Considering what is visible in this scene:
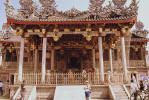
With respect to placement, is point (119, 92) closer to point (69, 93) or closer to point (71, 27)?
point (69, 93)

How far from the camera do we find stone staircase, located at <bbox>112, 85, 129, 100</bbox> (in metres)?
16.3

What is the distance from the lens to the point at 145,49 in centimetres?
3462

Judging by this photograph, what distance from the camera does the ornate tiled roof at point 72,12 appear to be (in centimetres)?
1983

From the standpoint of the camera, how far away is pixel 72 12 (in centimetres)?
2094

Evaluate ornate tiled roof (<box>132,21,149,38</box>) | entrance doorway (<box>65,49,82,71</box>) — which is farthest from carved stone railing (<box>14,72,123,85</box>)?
ornate tiled roof (<box>132,21,149,38</box>)

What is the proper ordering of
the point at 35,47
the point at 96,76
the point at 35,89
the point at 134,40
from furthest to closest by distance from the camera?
the point at 134,40
the point at 35,47
the point at 96,76
the point at 35,89

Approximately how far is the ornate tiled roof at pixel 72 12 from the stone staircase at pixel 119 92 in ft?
15.6

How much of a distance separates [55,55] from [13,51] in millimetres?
10997

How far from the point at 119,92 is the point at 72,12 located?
7.02 m

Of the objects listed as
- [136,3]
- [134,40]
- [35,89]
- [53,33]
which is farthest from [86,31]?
[134,40]

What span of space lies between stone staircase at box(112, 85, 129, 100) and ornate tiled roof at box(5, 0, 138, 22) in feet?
15.6

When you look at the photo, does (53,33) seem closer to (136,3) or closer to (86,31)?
(86,31)

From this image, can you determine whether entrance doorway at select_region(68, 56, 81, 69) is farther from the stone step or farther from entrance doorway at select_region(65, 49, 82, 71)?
the stone step

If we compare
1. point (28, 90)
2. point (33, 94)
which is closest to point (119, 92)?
point (33, 94)
